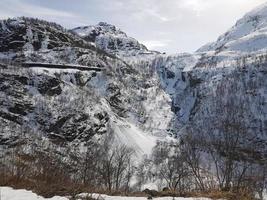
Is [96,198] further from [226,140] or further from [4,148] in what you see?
[4,148]

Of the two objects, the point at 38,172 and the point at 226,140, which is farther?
the point at 226,140

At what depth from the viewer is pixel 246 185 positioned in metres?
14.7

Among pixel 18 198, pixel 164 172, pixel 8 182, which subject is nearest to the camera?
pixel 18 198

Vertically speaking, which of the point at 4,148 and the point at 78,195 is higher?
the point at 78,195

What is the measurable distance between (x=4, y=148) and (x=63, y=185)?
186807mm

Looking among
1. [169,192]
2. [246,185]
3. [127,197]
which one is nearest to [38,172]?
[127,197]

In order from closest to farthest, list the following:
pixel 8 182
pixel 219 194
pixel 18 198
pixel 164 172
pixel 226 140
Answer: pixel 18 198 < pixel 219 194 < pixel 8 182 < pixel 226 140 < pixel 164 172

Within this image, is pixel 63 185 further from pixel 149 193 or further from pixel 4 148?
pixel 4 148

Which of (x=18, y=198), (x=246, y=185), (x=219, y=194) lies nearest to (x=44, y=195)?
(x=18, y=198)

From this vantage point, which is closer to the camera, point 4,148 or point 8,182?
point 8,182

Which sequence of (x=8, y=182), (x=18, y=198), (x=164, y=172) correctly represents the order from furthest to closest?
(x=164, y=172), (x=8, y=182), (x=18, y=198)

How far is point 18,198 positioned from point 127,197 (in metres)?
3.45

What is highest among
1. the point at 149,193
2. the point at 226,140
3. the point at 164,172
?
the point at 226,140

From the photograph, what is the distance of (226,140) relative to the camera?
17.5m
